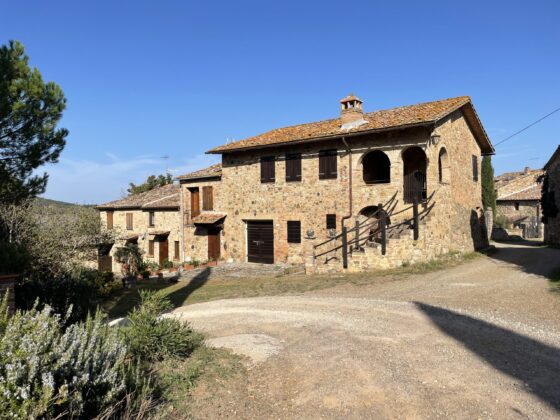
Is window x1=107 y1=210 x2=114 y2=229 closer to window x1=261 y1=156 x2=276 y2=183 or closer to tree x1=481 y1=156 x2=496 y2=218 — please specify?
window x1=261 y1=156 x2=276 y2=183

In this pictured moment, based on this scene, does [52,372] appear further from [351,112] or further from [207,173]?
[207,173]

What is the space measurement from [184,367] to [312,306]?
4.36m

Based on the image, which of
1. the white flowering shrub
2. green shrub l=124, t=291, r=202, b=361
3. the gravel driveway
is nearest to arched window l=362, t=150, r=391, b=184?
the gravel driveway

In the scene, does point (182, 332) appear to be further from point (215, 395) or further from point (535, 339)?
point (535, 339)

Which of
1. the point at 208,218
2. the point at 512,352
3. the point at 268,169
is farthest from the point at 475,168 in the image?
the point at 512,352

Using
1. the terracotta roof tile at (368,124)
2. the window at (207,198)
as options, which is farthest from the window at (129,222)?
the terracotta roof tile at (368,124)

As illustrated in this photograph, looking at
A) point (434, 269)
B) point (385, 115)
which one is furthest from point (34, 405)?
point (385, 115)

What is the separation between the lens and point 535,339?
6.38 meters

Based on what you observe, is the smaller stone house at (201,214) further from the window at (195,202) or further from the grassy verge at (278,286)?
the grassy verge at (278,286)

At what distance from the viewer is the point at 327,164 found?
18453 millimetres

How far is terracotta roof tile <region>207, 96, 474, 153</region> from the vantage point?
52.0 ft

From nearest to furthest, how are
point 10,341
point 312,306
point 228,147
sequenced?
point 10,341, point 312,306, point 228,147

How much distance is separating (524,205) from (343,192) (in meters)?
24.9

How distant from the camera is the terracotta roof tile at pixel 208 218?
2172 centimetres
